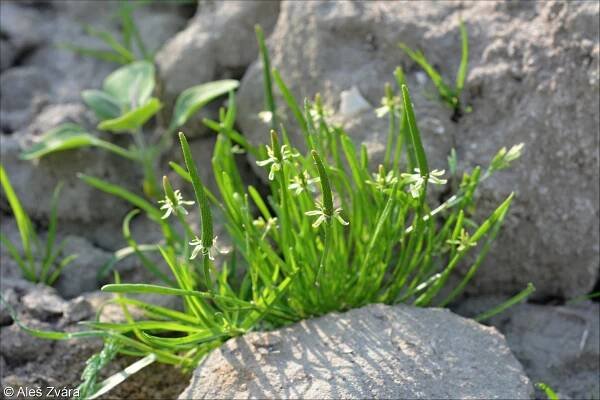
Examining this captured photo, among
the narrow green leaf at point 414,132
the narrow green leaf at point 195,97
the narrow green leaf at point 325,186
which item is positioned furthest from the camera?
the narrow green leaf at point 195,97

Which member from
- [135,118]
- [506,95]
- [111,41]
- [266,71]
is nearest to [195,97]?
[135,118]

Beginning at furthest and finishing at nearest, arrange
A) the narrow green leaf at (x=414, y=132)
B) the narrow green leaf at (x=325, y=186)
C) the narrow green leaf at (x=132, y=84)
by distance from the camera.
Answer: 1. the narrow green leaf at (x=132, y=84)
2. the narrow green leaf at (x=414, y=132)
3. the narrow green leaf at (x=325, y=186)

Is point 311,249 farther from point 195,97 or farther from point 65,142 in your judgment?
point 65,142

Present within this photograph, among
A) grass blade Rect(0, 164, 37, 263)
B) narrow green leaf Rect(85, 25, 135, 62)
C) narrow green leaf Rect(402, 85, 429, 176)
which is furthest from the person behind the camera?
narrow green leaf Rect(85, 25, 135, 62)

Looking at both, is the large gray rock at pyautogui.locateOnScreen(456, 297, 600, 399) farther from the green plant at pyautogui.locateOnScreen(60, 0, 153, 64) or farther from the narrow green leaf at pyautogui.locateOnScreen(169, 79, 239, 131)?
the green plant at pyautogui.locateOnScreen(60, 0, 153, 64)

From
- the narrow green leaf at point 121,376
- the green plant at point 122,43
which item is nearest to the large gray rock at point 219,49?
the green plant at point 122,43

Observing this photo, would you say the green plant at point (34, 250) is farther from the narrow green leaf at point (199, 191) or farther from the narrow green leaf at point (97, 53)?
the narrow green leaf at point (199, 191)

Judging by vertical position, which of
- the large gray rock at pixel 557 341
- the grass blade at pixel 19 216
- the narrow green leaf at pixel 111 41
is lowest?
the large gray rock at pixel 557 341

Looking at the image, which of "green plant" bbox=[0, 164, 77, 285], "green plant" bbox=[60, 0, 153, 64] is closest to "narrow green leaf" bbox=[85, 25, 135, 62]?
"green plant" bbox=[60, 0, 153, 64]
